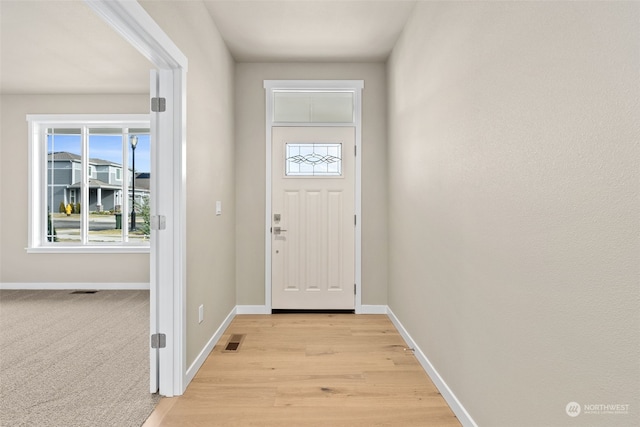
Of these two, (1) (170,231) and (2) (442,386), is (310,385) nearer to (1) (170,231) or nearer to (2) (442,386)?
(2) (442,386)

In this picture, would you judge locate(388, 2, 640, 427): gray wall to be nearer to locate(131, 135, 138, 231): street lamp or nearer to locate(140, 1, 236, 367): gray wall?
locate(140, 1, 236, 367): gray wall

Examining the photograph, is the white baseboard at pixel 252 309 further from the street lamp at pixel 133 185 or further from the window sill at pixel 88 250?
the street lamp at pixel 133 185

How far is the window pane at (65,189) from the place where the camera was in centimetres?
511

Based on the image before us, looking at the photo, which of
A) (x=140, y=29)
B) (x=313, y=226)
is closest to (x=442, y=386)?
(x=313, y=226)

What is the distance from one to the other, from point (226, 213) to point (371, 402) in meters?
2.12

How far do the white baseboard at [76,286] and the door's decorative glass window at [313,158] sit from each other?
2.78m

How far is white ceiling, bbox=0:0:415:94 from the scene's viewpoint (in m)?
2.81

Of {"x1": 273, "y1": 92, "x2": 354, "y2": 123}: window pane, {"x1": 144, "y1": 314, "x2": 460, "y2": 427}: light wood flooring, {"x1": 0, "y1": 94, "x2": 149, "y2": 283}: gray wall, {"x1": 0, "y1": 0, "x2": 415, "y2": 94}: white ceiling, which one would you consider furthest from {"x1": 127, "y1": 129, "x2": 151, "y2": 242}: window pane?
{"x1": 144, "y1": 314, "x2": 460, "y2": 427}: light wood flooring

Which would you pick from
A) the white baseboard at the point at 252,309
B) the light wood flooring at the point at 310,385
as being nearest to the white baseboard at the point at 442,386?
the light wood flooring at the point at 310,385

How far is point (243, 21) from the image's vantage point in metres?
3.00

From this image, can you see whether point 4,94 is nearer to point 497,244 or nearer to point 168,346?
point 168,346

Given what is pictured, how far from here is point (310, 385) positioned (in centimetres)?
230

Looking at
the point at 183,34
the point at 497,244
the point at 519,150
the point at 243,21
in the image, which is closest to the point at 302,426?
the point at 497,244

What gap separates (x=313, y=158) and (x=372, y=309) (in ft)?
5.79
